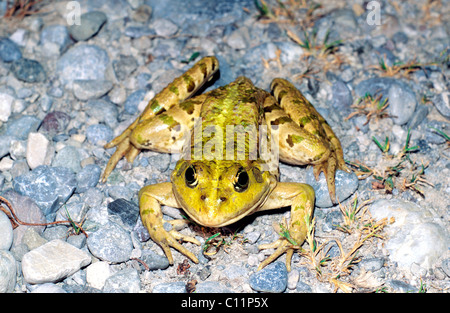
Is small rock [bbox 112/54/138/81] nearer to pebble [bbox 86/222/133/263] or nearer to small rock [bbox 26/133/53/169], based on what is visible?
small rock [bbox 26/133/53/169]

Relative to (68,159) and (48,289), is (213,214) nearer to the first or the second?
(48,289)

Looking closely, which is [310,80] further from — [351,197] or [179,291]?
[179,291]

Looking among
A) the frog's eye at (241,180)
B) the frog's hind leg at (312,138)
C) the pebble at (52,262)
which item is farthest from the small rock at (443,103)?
the pebble at (52,262)

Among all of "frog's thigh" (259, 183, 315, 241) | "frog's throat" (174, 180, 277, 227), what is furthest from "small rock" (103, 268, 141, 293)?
"frog's thigh" (259, 183, 315, 241)

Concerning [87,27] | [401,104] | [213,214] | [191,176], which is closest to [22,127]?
[87,27]

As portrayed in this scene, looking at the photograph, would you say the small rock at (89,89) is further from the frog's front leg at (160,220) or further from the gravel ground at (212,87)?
the frog's front leg at (160,220)
